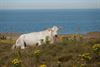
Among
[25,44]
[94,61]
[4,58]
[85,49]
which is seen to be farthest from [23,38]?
[94,61]

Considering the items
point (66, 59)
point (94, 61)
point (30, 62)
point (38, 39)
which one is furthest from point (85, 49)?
point (38, 39)

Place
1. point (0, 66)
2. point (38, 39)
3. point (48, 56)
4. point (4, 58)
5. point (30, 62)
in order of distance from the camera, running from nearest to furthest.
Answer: point (30, 62), point (0, 66), point (48, 56), point (4, 58), point (38, 39)

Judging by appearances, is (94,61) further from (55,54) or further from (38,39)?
(38,39)

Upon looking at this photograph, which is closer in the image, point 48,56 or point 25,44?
point 48,56

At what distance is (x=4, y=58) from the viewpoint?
15.4 meters

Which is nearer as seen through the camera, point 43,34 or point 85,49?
point 85,49

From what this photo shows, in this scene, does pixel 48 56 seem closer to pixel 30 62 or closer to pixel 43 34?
pixel 30 62

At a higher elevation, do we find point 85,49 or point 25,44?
point 85,49

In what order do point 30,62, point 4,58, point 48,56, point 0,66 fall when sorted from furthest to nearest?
point 4,58, point 48,56, point 0,66, point 30,62

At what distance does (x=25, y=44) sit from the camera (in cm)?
2230

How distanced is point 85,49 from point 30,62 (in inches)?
128

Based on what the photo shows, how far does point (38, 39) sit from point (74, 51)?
767cm

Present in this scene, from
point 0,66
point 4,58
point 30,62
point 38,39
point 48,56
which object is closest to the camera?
point 30,62

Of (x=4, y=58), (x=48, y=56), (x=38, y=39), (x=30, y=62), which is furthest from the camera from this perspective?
(x=38, y=39)
